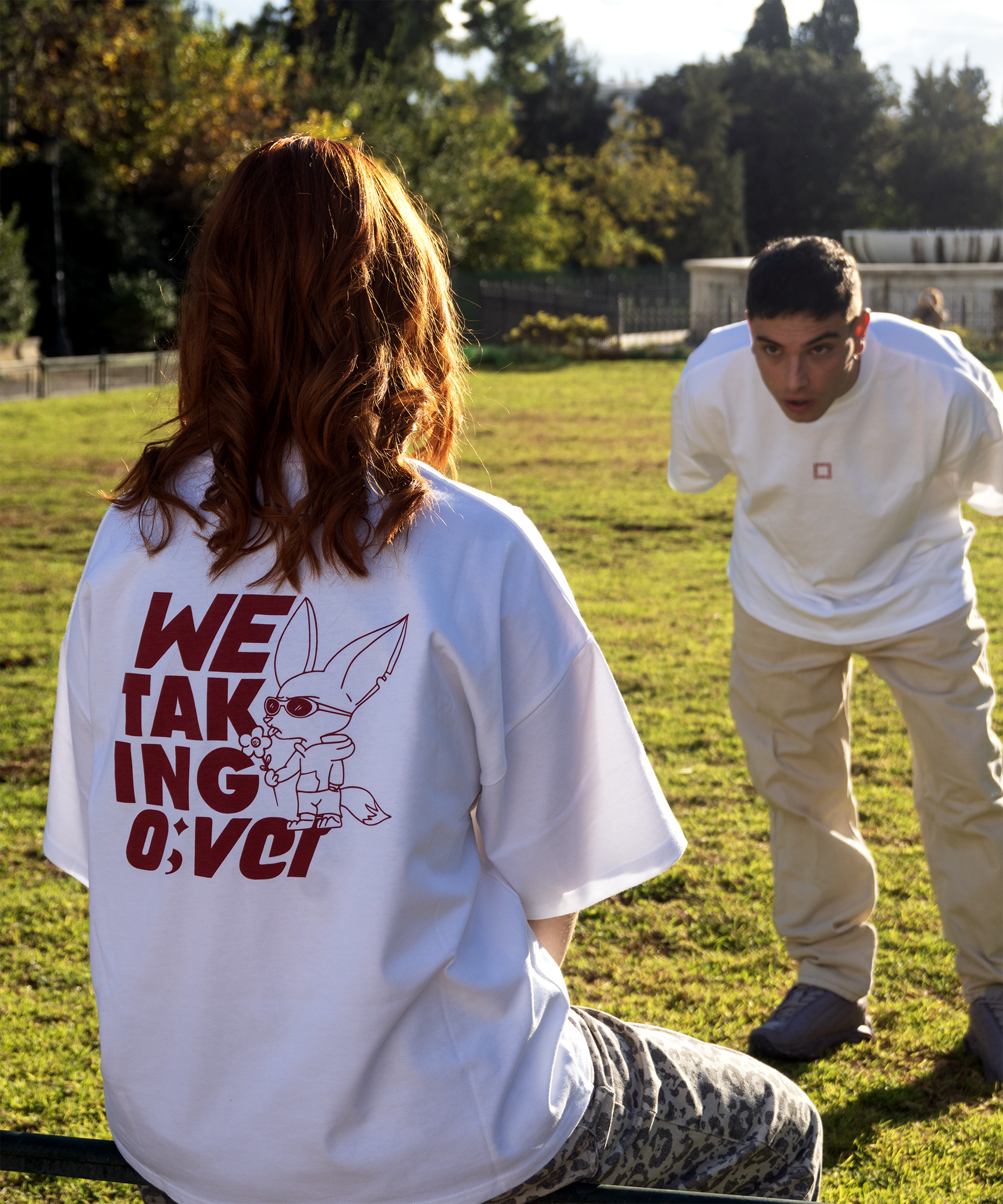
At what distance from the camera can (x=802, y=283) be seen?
3.17 m

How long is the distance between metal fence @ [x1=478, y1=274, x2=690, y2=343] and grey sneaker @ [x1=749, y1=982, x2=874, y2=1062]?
30.5m

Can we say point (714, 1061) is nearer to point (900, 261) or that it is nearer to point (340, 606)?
point (340, 606)

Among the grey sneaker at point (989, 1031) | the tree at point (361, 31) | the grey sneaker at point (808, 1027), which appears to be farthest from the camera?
the tree at point (361, 31)

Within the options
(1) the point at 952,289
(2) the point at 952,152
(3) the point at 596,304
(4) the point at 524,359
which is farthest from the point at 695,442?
(2) the point at 952,152

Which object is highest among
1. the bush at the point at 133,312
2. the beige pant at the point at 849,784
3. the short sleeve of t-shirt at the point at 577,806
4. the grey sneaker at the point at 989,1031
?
the bush at the point at 133,312

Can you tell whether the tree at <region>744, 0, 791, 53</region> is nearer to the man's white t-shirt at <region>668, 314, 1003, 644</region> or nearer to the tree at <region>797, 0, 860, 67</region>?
the tree at <region>797, 0, 860, 67</region>

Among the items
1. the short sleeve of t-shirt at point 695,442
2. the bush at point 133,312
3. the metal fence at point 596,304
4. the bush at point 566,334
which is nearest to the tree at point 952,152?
the metal fence at point 596,304

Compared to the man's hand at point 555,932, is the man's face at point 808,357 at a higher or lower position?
higher

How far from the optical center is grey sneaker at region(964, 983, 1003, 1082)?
3.49 meters

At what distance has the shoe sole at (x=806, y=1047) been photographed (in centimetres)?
362

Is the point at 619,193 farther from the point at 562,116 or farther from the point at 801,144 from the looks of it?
the point at 801,144

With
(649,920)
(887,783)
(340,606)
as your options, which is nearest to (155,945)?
(340,606)

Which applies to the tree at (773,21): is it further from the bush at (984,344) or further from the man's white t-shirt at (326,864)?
the bush at (984,344)

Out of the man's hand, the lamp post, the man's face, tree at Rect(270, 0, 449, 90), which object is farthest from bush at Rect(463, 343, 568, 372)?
the man's hand
